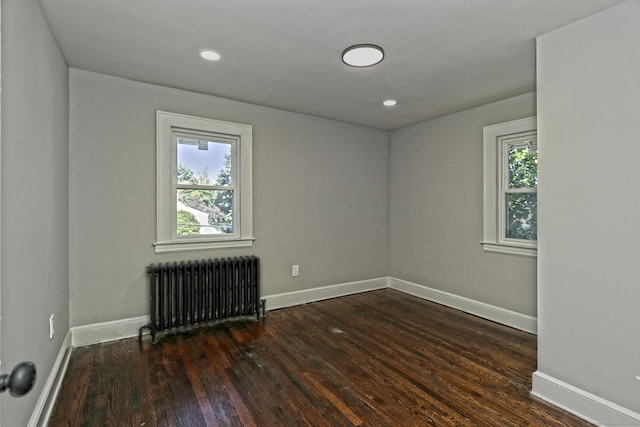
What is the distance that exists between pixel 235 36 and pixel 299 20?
1.66 feet

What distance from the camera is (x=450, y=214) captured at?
413 centimetres

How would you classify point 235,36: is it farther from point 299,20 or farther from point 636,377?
point 636,377

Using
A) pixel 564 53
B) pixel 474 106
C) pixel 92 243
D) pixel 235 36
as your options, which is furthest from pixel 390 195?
pixel 92 243

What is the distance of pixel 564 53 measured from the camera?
2117mm

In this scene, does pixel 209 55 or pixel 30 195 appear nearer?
pixel 30 195

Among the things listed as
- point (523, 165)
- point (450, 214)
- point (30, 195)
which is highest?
point (523, 165)

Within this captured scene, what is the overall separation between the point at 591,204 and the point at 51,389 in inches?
143

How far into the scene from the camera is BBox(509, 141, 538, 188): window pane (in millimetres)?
3422

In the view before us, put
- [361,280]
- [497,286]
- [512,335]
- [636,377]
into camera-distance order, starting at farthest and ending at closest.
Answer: [361,280]
[497,286]
[512,335]
[636,377]

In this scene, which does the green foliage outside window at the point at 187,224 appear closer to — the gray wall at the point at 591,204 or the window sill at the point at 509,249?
the gray wall at the point at 591,204

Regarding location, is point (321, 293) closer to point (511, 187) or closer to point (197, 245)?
point (197, 245)

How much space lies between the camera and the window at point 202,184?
3.29 meters

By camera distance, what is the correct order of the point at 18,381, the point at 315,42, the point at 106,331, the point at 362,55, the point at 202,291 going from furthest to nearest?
the point at 202,291 < the point at 106,331 < the point at 362,55 < the point at 315,42 < the point at 18,381

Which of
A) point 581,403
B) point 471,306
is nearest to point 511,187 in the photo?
point 471,306
